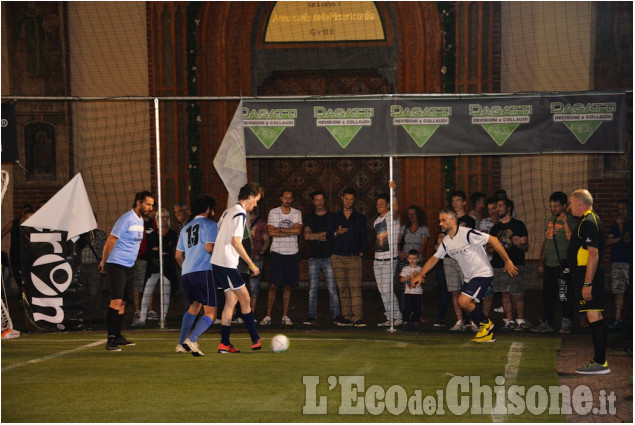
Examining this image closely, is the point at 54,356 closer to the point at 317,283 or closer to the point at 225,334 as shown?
the point at 225,334

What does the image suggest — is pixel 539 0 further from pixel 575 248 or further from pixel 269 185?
pixel 575 248

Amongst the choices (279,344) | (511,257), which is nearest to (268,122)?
(279,344)

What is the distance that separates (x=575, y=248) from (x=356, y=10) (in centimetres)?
1013

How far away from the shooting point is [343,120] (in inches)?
488

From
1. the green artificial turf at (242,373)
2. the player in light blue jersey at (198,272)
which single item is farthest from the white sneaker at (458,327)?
the player in light blue jersey at (198,272)

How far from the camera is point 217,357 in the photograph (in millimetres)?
10359

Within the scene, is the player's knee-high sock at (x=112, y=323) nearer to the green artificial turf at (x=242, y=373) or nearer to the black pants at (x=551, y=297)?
the green artificial turf at (x=242, y=373)

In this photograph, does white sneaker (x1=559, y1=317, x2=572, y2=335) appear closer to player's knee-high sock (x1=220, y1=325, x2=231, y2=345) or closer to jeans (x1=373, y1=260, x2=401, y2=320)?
jeans (x1=373, y1=260, x2=401, y2=320)

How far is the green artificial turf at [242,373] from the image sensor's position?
756 cm

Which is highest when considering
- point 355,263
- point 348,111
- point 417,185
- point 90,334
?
point 348,111

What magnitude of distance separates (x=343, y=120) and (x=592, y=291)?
4785 mm

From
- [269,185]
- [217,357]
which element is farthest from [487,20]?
[217,357]

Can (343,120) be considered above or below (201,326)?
above

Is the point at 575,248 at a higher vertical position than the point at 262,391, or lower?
higher
